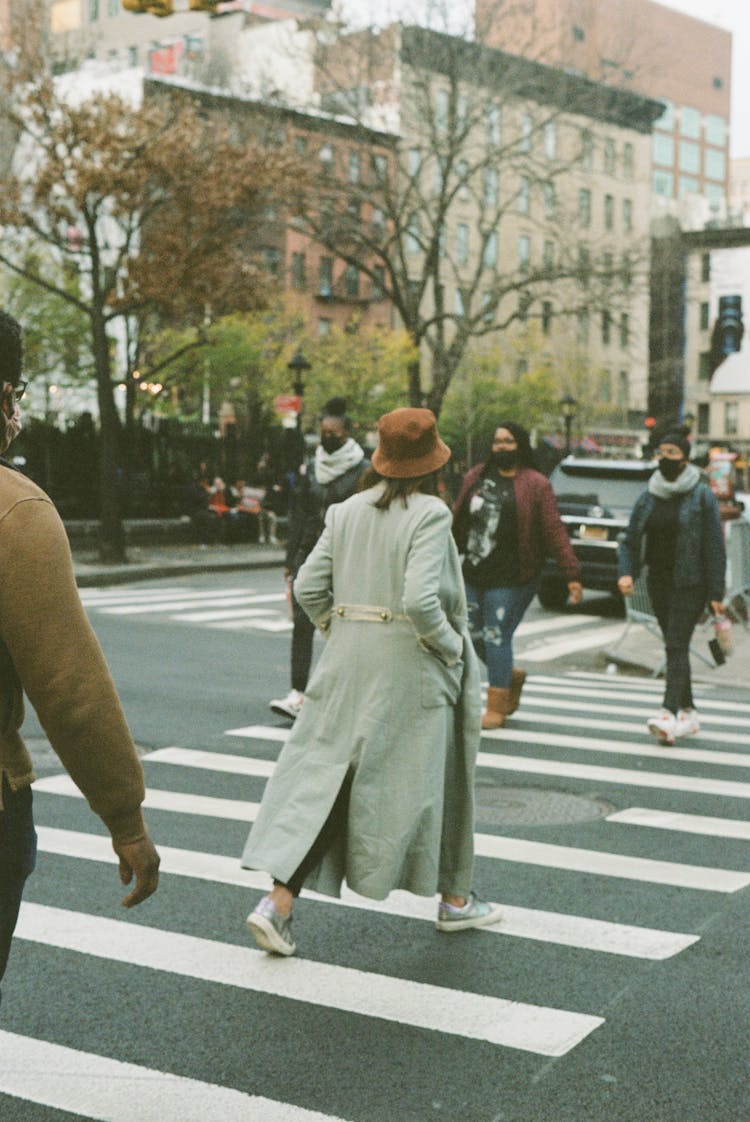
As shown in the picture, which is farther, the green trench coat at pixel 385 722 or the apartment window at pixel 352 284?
the apartment window at pixel 352 284

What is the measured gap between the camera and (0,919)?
295cm

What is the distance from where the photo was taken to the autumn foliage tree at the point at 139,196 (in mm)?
24047

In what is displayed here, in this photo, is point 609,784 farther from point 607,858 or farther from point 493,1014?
point 493,1014

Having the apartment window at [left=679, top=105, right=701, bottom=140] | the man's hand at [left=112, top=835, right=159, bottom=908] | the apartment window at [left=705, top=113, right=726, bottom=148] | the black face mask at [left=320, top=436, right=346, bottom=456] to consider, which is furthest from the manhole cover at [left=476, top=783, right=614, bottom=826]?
the apartment window at [left=705, top=113, right=726, bottom=148]

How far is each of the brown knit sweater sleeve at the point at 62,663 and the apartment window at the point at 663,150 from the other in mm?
115676

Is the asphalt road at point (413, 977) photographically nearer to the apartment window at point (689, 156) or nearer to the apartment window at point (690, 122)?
the apartment window at point (690, 122)

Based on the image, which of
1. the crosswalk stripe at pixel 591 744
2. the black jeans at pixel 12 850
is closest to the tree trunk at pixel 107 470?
the crosswalk stripe at pixel 591 744

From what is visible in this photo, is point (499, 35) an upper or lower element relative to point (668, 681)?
upper

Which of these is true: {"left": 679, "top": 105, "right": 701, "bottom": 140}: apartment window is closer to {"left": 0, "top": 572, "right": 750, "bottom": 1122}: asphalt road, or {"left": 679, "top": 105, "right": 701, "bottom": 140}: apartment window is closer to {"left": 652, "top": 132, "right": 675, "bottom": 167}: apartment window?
{"left": 652, "top": 132, "right": 675, "bottom": 167}: apartment window

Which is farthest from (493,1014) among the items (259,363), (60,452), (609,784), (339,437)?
(259,363)

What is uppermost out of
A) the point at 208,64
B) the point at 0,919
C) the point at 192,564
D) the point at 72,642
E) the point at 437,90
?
the point at 208,64

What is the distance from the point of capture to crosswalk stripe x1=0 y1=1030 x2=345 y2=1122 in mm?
3895

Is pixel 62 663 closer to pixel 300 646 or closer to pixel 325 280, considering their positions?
pixel 300 646

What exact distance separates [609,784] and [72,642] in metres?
6.08
